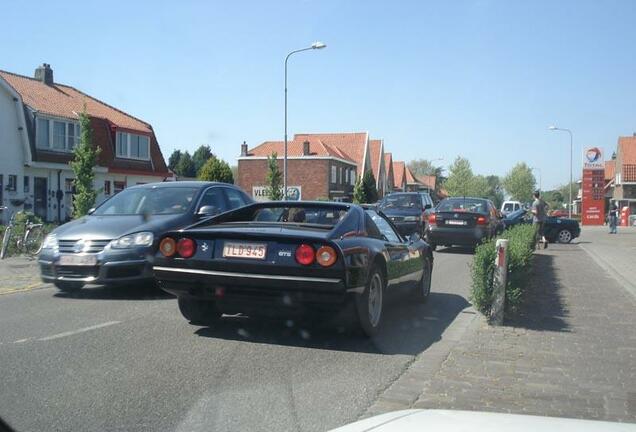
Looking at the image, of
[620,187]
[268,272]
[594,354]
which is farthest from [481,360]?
[620,187]

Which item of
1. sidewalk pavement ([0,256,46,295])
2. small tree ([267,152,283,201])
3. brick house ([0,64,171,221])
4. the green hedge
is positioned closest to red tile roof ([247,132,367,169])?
small tree ([267,152,283,201])

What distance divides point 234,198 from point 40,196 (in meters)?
24.9

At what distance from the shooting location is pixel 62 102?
1372 inches

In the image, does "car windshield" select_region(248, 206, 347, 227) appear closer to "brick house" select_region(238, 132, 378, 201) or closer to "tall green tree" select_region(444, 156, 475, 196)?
"brick house" select_region(238, 132, 378, 201)

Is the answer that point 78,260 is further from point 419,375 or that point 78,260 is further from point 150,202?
point 419,375

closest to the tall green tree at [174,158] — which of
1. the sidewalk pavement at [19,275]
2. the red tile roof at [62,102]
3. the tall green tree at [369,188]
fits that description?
the tall green tree at [369,188]

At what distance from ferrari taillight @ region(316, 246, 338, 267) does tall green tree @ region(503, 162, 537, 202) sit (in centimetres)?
11294

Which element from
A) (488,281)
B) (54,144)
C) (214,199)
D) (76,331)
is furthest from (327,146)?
(76,331)

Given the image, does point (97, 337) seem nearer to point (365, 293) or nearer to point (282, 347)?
point (282, 347)

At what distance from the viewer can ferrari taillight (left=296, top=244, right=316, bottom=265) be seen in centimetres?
601

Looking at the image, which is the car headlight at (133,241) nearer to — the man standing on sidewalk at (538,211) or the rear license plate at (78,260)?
the rear license plate at (78,260)

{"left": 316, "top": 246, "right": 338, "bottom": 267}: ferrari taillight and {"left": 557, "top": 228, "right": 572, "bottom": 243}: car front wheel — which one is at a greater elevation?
{"left": 316, "top": 246, "right": 338, "bottom": 267}: ferrari taillight

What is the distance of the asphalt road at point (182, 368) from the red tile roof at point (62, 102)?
2582 centimetres

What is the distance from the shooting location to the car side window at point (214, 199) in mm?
10180
